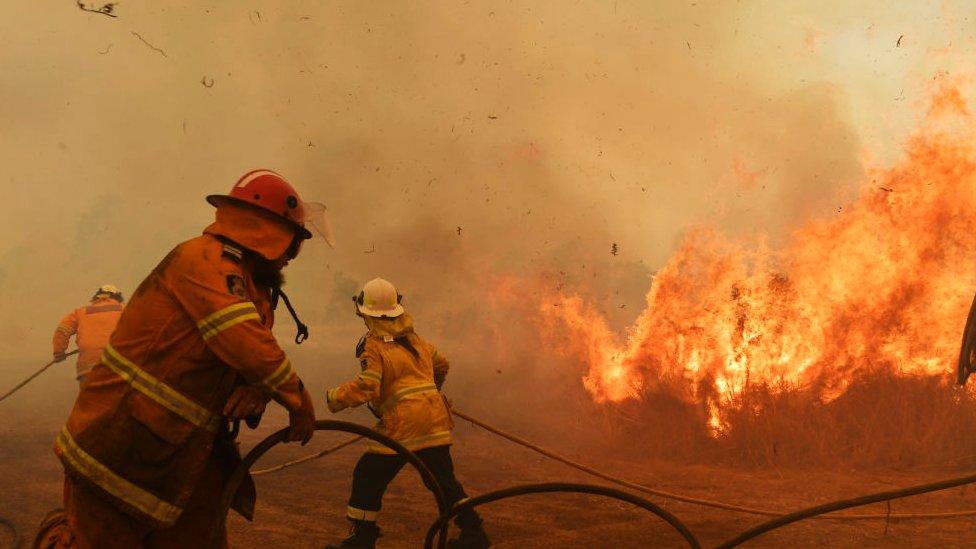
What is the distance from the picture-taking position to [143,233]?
55.1 metres

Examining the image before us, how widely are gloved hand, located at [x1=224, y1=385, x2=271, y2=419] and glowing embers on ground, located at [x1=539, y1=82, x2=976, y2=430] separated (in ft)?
22.1

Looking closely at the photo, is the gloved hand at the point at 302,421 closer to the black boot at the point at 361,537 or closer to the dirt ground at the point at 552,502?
the black boot at the point at 361,537

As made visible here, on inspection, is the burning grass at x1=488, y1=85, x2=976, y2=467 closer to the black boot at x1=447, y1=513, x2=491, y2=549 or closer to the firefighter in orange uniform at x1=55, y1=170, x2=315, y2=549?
the black boot at x1=447, y1=513, x2=491, y2=549

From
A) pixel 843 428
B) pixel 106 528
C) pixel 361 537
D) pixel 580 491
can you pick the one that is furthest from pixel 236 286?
pixel 843 428

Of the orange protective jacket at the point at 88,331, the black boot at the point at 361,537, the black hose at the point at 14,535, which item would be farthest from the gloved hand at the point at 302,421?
the orange protective jacket at the point at 88,331

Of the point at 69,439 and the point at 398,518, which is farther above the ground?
the point at 69,439

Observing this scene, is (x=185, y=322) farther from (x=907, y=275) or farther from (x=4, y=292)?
(x=4, y=292)

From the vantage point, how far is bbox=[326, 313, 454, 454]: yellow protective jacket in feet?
14.1

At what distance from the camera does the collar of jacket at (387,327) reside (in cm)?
453

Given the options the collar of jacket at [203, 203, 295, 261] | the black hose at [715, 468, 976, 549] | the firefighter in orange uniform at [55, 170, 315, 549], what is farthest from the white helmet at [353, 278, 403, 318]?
the black hose at [715, 468, 976, 549]

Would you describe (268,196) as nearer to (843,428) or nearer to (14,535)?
(14,535)

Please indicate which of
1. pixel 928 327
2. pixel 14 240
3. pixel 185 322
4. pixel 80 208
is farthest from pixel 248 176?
pixel 14 240

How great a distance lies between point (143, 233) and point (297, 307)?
18.4 meters

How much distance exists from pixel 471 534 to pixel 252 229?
277cm
